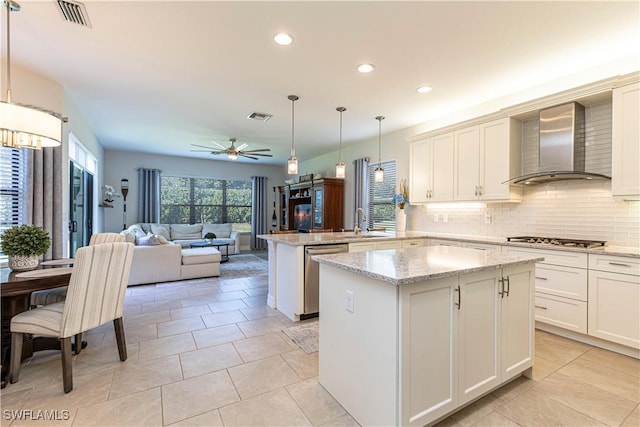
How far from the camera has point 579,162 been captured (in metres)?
3.14

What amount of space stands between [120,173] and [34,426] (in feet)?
23.9

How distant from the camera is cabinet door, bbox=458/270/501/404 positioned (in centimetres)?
172

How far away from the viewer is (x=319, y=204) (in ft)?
22.6

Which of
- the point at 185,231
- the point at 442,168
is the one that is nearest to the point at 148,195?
the point at 185,231

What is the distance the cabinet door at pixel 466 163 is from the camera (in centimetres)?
395

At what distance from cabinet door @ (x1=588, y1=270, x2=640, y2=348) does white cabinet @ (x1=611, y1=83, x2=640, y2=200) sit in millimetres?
812

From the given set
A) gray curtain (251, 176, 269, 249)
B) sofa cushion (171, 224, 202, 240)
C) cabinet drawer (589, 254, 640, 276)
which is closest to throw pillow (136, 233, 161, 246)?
sofa cushion (171, 224, 202, 240)

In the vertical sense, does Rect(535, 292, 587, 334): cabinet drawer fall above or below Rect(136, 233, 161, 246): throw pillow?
below

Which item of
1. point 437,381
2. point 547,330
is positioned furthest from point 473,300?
point 547,330

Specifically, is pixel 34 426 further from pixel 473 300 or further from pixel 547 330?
pixel 547 330

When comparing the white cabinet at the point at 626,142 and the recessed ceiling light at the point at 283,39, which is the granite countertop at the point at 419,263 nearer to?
the white cabinet at the point at 626,142

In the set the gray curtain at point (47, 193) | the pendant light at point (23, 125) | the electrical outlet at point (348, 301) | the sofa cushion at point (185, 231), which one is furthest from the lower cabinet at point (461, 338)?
the sofa cushion at point (185, 231)

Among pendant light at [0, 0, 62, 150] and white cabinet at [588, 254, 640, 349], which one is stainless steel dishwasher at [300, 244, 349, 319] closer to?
pendant light at [0, 0, 62, 150]

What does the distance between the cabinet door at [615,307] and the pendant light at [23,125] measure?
4.71m
